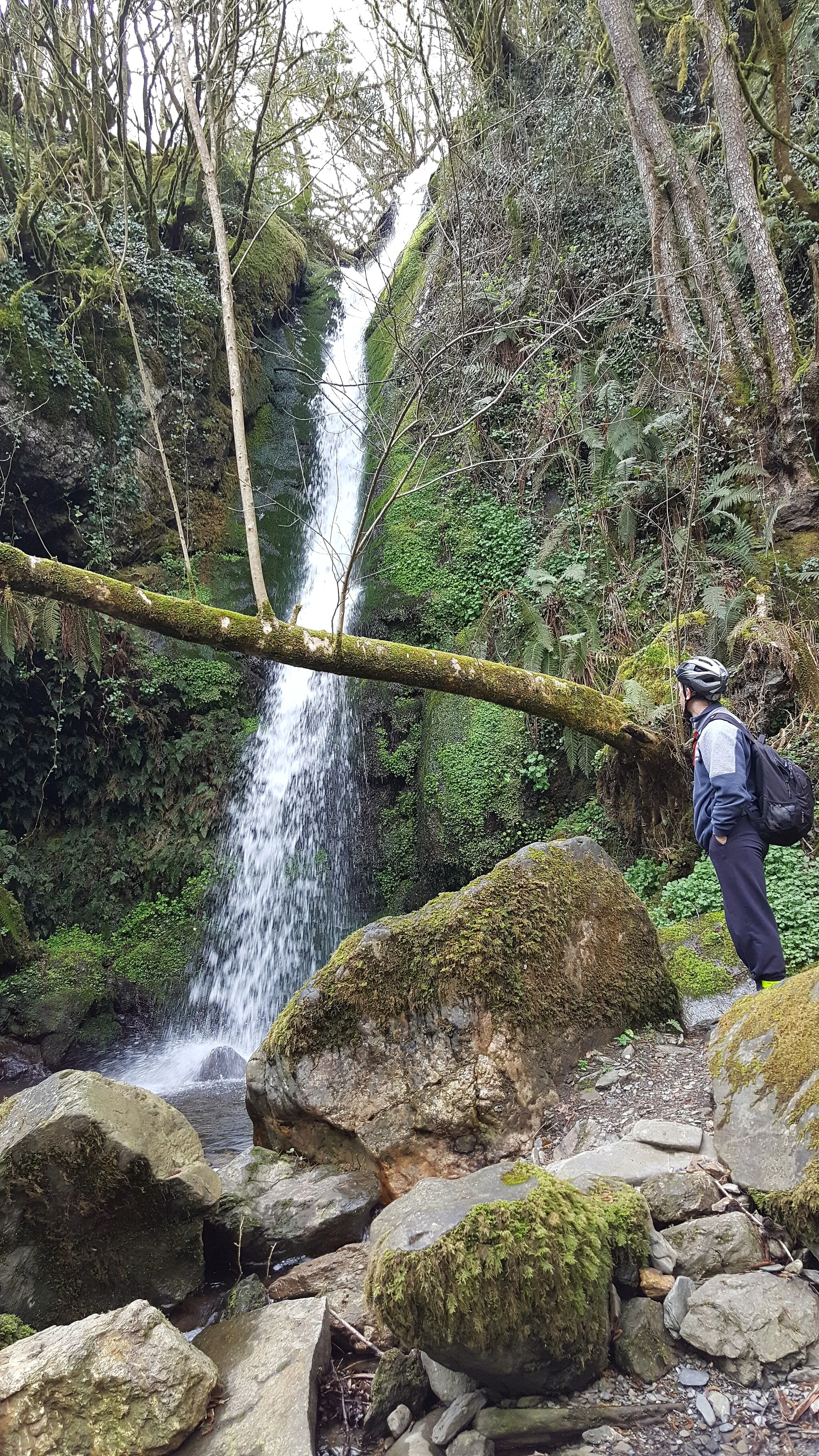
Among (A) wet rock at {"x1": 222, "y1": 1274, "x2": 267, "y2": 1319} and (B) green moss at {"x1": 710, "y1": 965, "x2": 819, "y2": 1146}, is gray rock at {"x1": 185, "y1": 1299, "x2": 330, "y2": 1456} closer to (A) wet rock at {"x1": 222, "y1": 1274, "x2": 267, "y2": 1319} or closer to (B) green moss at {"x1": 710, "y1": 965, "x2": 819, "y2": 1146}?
(A) wet rock at {"x1": 222, "y1": 1274, "x2": 267, "y2": 1319}

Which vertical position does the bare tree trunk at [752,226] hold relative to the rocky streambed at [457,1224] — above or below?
above

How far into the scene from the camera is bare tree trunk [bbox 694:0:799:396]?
783 centimetres

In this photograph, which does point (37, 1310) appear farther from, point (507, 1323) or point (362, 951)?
point (507, 1323)

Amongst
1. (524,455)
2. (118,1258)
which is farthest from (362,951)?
(524,455)

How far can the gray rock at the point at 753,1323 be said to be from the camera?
1.97 m

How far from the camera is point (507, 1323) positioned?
2.05m

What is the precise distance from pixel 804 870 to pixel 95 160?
39.4 ft

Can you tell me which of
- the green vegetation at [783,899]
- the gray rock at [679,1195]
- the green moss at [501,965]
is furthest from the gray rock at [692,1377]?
the green vegetation at [783,899]

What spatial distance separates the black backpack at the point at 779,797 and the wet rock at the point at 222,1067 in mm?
5840

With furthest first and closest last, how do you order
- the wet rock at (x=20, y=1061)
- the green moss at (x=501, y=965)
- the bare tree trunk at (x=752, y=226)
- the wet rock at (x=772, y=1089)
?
the wet rock at (x=20, y=1061), the bare tree trunk at (x=752, y=226), the green moss at (x=501, y=965), the wet rock at (x=772, y=1089)

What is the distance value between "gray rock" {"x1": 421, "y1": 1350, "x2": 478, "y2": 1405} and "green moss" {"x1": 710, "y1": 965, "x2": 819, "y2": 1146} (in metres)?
1.27

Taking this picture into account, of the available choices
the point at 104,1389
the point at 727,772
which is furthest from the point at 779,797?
the point at 104,1389

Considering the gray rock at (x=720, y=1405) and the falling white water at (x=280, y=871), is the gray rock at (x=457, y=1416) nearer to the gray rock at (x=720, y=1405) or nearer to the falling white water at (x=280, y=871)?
the gray rock at (x=720, y=1405)

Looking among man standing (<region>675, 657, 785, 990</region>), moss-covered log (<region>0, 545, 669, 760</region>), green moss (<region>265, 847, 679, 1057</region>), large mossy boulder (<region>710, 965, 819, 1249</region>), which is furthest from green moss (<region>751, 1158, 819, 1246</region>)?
moss-covered log (<region>0, 545, 669, 760</region>)
